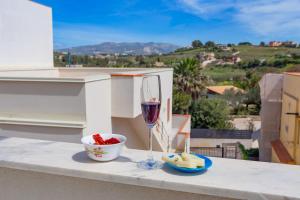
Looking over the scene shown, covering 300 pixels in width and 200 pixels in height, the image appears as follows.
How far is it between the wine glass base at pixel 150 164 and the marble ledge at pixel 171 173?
0.03m

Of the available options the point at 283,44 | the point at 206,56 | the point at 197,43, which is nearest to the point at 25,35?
the point at 206,56

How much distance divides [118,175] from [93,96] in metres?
3.44

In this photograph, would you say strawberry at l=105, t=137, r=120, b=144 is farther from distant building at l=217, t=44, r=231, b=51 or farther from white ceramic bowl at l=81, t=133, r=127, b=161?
distant building at l=217, t=44, r=231, b=51

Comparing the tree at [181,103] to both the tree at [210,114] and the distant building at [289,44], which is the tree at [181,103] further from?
the distant building at [289,44]

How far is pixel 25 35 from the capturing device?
21.7 ft

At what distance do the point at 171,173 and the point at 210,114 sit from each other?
788 inches

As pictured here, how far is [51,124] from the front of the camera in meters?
4.12

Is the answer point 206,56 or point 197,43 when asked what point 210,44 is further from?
point 206,56

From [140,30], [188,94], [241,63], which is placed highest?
[140,30]

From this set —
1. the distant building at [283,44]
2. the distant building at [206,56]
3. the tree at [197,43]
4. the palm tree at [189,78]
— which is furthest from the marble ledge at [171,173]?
the tree at [197,43]

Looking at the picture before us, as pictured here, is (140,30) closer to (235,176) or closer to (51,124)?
(51,124)

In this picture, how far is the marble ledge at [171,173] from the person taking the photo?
83 cm

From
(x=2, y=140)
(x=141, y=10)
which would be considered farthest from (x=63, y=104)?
(x=141, y=10)

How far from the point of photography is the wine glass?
101 cm
